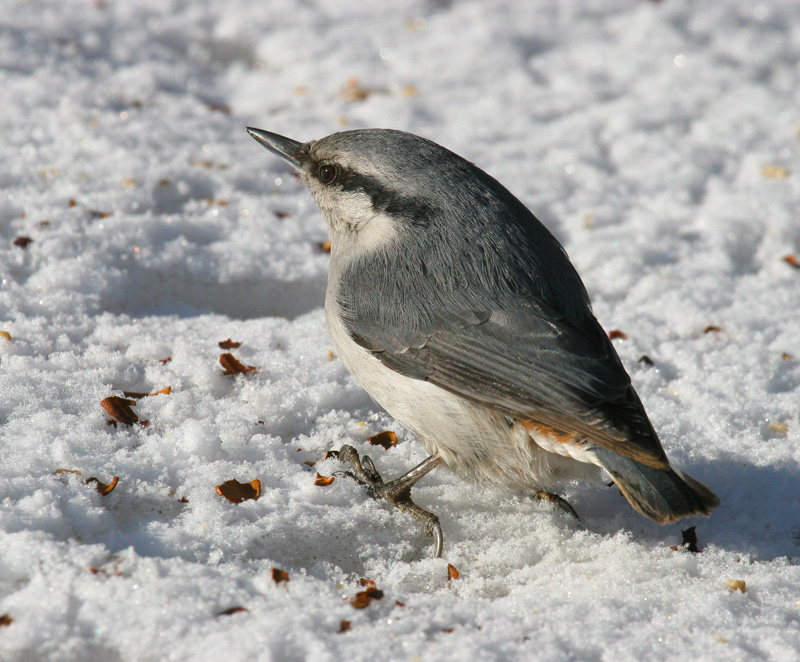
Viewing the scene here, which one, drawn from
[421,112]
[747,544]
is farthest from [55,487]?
[421,112]

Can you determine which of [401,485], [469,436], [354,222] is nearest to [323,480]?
[401,485]

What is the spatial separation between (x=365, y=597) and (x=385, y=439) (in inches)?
36.2

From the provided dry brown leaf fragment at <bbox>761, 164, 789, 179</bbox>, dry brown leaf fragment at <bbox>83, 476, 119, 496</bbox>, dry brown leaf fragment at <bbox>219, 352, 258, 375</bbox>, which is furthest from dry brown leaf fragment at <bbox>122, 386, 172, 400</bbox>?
dry brown leaf fragment at <bbox>761, 164, 789, 179</bbox>

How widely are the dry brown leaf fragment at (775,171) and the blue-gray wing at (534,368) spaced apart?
281cm

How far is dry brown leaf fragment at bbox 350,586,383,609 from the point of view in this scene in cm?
232

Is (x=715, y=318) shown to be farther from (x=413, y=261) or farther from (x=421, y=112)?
(x=421, y=112)

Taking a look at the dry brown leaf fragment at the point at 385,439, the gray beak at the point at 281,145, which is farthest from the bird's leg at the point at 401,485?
the gray beak at the point at 281,145

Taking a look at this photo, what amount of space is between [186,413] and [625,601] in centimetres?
170

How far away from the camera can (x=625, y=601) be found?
2.42 meters

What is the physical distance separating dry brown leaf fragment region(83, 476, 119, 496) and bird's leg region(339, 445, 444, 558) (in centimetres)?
81

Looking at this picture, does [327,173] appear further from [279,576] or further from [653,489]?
[653,489]

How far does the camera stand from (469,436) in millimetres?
2738

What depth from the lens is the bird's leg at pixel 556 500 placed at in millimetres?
2930

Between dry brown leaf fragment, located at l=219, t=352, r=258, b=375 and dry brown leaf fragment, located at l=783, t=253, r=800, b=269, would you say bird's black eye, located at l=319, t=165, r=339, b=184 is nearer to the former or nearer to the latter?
dry brown leaf fragment, located at l=219, t=352, r=258, b=375
